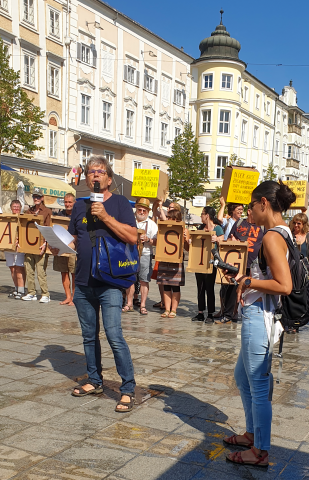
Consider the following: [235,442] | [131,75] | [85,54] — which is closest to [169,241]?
[235,442]

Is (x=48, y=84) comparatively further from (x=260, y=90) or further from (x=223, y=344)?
(x=260, y=90)

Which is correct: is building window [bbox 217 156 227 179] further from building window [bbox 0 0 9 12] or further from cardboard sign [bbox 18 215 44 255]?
cardboard sign [bbox 18 215 44 255]

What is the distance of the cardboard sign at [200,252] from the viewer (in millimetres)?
8711

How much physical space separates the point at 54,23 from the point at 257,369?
95.1 feet

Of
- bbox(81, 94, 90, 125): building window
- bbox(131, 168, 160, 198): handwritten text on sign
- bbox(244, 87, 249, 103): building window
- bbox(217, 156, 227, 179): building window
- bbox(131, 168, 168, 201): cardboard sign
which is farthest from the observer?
bbox(244, 87, 249, 103): building window

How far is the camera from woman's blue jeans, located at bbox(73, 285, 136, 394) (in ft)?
14.6

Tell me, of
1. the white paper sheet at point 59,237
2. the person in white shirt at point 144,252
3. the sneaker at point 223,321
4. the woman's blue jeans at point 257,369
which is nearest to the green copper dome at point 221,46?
the person in white shirt at point 144,252

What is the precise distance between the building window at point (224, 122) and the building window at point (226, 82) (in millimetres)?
2116

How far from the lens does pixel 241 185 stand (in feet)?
33.5

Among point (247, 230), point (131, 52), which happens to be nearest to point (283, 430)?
point (247, 230)

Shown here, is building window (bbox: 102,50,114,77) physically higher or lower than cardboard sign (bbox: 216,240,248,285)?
higher

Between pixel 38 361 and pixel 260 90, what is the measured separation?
5331 centimetres

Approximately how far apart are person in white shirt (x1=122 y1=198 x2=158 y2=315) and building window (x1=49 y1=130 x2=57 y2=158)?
20592 millimetres

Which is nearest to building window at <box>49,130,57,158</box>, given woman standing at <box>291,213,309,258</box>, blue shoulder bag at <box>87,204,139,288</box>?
woman standing at <box>291,213,309,258</box>
